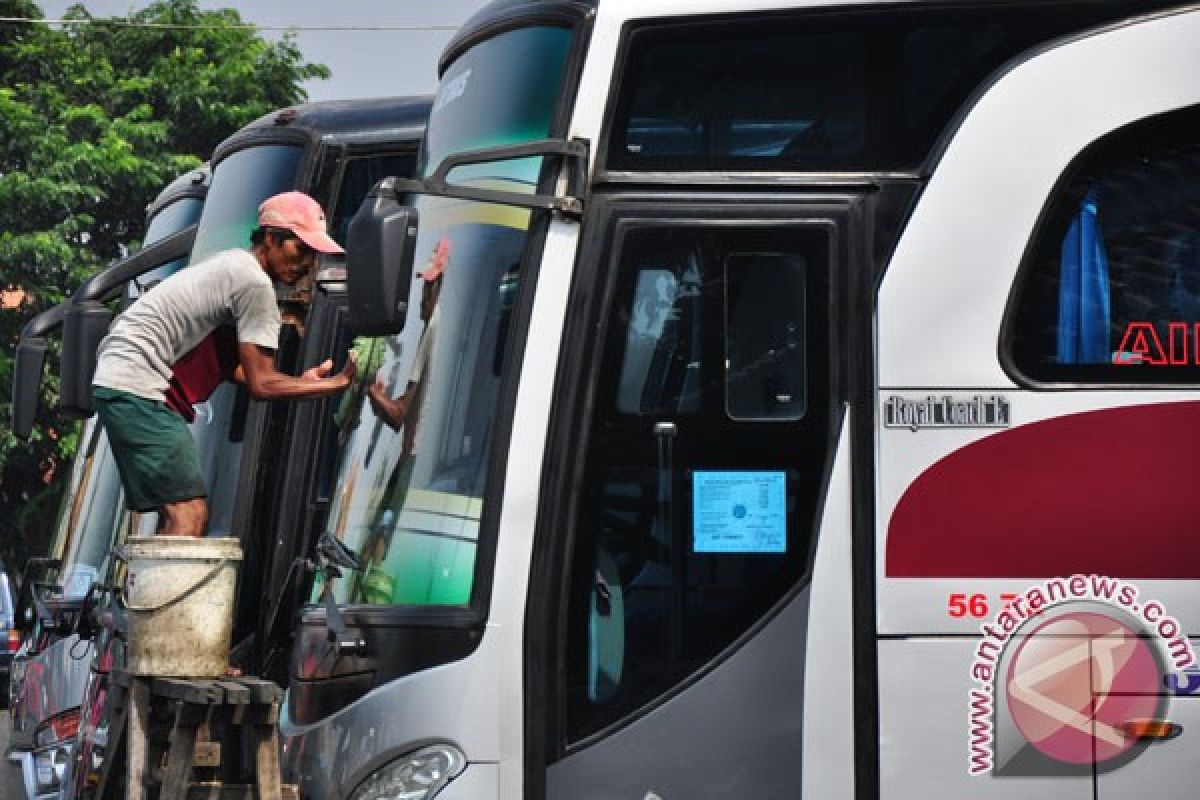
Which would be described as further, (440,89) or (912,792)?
(440,89)

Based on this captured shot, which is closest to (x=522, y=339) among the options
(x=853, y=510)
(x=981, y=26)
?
(x=853, y=510)

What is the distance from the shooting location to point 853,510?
6281mm

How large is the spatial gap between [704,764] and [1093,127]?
2.02 meters

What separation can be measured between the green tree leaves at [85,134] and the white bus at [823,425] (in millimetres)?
22653

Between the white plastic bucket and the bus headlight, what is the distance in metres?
0.86

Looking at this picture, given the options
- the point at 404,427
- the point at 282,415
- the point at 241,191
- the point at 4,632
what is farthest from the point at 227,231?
the point at 4,632

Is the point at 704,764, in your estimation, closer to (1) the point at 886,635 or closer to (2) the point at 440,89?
(1) the point at 886,635

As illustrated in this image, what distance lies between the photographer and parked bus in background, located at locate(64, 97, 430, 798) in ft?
32.1

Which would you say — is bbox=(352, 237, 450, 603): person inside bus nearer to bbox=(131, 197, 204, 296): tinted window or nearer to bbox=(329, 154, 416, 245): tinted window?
bbox=(329, 154, 416, 245): tinted window

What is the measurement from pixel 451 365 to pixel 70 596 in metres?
6.14

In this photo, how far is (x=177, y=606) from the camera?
7.02 meters

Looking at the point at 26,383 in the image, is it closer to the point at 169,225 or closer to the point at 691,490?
the point at 169,225

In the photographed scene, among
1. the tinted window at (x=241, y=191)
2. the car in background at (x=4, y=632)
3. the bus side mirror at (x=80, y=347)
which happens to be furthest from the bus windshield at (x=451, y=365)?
the car in background at (x=4, y=632)

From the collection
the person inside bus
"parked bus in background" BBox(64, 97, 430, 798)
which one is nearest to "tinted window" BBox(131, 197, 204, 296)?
"parked bus in background" BBox(64, 97, 430, 798)
